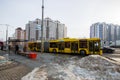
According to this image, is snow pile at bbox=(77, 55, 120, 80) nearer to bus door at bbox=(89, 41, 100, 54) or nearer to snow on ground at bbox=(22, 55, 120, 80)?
snow on ground at bbox=(22, 55, 120, 80)

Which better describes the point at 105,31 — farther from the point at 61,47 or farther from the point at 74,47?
the point at 74,47

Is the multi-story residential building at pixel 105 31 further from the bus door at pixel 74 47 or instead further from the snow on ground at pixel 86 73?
the snow on ground at pixel 86 73

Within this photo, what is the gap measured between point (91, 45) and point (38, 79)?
16445 millimetres

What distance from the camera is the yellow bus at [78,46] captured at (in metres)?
22.0

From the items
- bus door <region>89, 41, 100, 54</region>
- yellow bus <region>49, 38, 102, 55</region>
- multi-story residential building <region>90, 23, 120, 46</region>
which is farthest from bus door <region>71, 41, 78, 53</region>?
multi-story residential building <region>90, 23, 120, 46</region>

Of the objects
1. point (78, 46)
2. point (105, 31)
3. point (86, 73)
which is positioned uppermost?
point (105, 31)

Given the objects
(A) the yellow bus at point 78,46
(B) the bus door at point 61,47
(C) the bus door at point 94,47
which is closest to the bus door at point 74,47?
(A) the yellow bus at point 78,46

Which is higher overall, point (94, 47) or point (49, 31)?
point (49, 31)

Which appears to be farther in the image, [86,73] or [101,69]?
[101,69]

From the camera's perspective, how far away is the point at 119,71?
8422 mm

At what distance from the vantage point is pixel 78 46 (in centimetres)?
2366

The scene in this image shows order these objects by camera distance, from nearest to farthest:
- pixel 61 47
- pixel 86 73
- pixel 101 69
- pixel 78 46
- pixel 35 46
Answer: pixel 86 73
pixel 101 69
pixel 78 46
pixel 61 47
pixel 35 46

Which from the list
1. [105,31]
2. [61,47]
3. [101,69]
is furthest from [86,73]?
[105,31]

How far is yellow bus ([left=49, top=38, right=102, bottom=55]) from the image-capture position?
22.0 m
